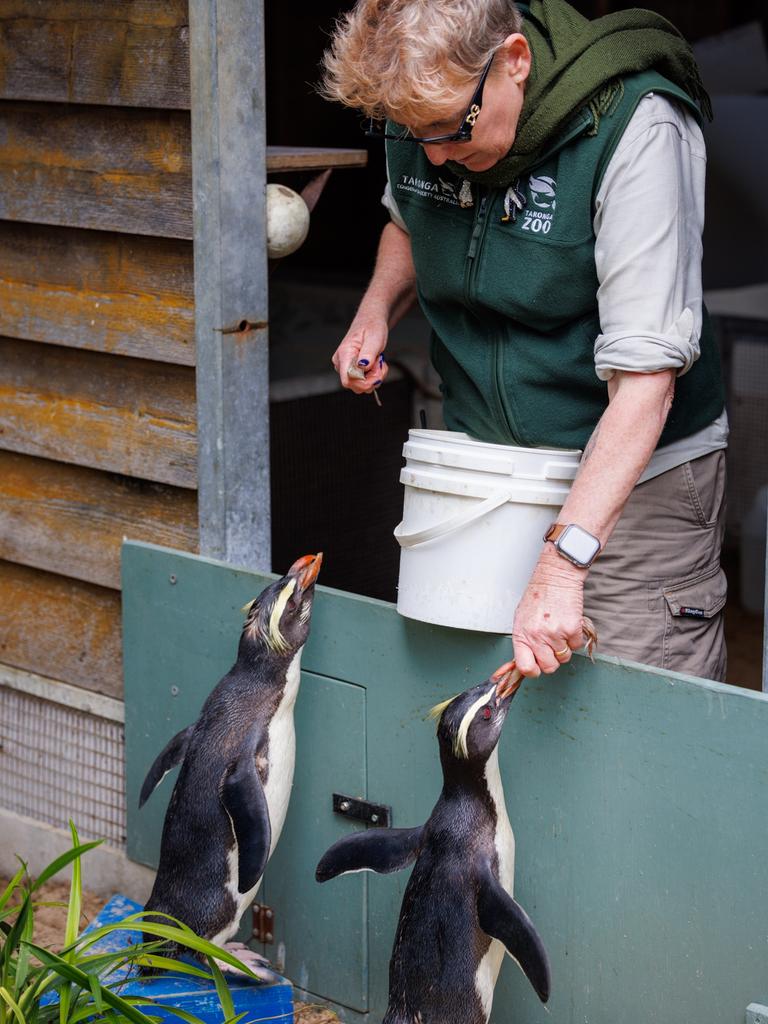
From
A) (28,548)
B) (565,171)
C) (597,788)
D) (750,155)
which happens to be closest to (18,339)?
(28,548)

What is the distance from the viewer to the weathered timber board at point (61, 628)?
10.8ft

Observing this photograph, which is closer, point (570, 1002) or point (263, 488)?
point (570, 1002)

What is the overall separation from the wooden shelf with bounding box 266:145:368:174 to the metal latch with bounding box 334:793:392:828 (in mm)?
1325

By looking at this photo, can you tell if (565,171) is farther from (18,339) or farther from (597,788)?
(18,339)

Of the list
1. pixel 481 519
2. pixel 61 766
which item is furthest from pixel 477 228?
pixel 61 766

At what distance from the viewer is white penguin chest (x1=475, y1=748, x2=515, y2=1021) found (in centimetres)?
231

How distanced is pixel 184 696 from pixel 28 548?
65cm

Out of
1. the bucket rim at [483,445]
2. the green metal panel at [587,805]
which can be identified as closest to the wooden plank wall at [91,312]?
the green metal panel at [587,805]

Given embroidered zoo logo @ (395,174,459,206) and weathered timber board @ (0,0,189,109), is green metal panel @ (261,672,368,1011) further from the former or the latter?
weathered timber board @ (0,0,189,109)

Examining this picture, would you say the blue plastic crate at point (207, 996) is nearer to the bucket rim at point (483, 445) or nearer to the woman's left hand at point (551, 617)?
the woman's left hand at point (551, 617)

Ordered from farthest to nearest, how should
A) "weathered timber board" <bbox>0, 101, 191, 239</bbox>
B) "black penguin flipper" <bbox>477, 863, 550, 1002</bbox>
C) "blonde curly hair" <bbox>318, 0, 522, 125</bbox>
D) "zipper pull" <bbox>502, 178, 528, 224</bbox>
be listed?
"weathered timber board" <bbox>0, 101, 191, 239</bbox> → "zipper pull" <bbox>502, 178, 528, 224</bbox> → "black penguin flipper" <bbox>477, 863, 550, 1002</bbox> → "blonde curly hair" <bbox>318, 0, 522, 125</bbox>

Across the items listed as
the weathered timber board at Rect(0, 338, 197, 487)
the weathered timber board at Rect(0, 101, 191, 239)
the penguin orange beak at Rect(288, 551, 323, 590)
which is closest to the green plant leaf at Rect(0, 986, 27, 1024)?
the penguin orange beak at Rect(288, 551, 323, 590)

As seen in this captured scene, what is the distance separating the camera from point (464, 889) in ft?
7.51

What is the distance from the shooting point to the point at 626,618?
2463 mm
